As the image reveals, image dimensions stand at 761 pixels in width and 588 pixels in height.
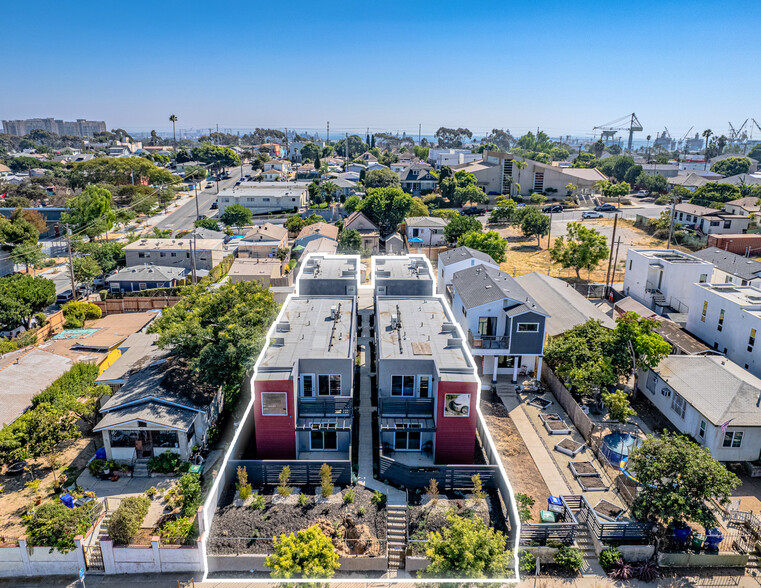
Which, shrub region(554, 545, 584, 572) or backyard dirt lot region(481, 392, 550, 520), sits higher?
backyard dirt lot region(481, 392, 550, 520)

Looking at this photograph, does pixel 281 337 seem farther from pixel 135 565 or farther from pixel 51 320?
pixel 51 320

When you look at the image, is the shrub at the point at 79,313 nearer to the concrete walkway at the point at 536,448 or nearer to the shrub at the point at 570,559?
the concrete walkway at the point at 536,448

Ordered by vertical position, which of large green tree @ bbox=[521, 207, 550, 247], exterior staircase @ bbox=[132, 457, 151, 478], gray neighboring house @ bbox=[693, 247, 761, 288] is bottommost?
exterior staircase @ bbox=[132, 457, 151, 478]

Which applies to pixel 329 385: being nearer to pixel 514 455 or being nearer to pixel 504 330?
→ pixel 514 455

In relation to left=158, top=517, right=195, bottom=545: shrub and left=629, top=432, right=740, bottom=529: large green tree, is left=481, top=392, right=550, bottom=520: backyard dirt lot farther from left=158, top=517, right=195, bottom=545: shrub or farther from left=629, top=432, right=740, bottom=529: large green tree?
left=158, top=517, right=195, bottom=545: shrub

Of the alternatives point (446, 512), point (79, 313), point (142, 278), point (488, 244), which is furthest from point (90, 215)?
point (446, 512)

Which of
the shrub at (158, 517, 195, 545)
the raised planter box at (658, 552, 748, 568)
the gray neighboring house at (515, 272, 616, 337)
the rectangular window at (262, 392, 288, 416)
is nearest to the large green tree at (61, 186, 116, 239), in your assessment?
the gray neighboring house at (515, 272, 616, 337)

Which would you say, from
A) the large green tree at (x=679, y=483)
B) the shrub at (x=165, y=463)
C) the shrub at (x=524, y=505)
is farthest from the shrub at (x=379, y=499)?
the large green tree at (x=679, y=483)

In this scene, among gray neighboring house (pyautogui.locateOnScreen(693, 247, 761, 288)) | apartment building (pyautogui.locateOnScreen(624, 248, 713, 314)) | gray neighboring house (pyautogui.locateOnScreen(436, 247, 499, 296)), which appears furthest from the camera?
gray neighboring house (pyautogui.locateOnScreen(693, 247, 761, 288))
